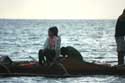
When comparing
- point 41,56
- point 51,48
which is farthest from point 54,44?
point 41,56

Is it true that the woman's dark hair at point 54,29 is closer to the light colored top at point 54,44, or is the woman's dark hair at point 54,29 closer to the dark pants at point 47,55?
the light colored top at point 54,44

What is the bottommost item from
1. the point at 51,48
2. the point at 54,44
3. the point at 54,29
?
the point at 51,48

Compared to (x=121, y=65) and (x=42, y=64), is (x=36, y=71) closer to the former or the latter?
(x=42, y=64)

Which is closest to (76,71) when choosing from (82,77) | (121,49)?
(82,77)

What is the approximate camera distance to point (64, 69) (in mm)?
23266

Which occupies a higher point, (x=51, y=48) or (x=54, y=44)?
(x=54, y=44)

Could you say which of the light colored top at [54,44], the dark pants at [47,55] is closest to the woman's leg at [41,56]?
the dark pants at [47,55]

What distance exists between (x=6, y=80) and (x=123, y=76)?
4.27m

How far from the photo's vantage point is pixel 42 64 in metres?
23.3

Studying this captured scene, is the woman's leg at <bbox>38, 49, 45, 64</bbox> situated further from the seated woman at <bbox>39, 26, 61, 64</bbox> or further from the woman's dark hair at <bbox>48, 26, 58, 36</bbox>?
the woman's dark hair at <bbox>48, 26, 58, 36</bbox>

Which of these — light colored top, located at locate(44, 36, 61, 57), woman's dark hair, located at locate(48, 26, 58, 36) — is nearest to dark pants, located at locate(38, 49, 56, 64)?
light colored top, located at locate(44, 36, 61, 57)

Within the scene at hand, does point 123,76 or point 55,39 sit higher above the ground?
point 55,39

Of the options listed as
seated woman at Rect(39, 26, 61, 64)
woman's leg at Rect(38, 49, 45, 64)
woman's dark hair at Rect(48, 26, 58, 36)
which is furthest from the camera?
woman's leg at Rect(38, 49, 45, 64)

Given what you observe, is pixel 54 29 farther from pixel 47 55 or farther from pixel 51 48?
pixel 47 55
